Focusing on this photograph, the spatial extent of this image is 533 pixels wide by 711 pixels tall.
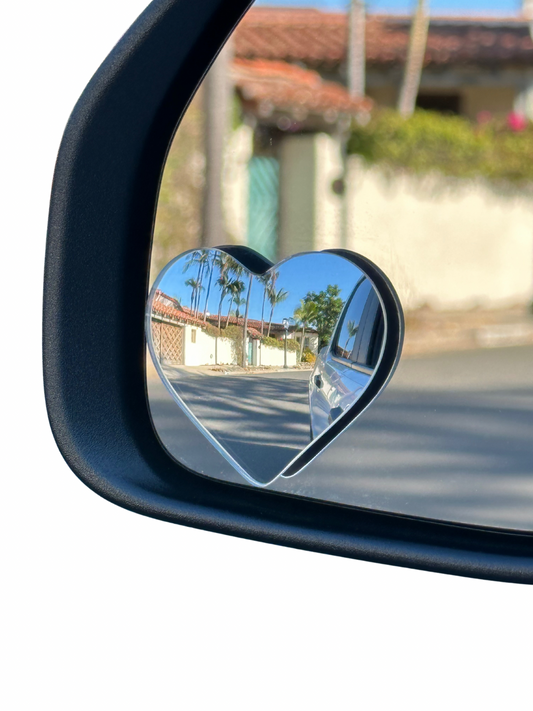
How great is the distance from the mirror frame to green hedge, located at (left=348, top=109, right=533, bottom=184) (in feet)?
0.91

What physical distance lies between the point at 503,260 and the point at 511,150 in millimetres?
185

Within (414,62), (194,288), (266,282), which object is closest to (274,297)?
(266,282)

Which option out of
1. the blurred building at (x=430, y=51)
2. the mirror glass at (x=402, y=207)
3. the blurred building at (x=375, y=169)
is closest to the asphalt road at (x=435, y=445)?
the mirror glass at (x=402, y=207)

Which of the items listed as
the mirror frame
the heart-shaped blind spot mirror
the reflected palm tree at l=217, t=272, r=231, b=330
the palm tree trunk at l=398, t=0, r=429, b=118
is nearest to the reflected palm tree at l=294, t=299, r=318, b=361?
the heart-shaped blind spot mirror

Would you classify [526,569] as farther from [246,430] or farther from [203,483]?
[203,483]

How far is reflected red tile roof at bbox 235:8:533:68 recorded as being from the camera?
130cm

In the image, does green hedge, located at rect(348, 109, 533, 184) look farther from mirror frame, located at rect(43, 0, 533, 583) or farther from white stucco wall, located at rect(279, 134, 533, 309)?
mirror frame, located at rect(43, 0, 533, 583)

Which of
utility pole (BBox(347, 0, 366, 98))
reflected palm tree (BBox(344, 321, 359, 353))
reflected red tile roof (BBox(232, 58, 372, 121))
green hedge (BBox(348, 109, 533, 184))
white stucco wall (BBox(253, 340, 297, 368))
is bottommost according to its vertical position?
white stucco wall (BBox(253, 340, 297, 368))

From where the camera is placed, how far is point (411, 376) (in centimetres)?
117

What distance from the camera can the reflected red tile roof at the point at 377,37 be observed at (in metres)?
1.30

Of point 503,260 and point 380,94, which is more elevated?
point 380,94

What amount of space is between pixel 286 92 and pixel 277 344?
1.60 feet

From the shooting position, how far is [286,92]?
4.37 feet

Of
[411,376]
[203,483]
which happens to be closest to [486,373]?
[411,376]
